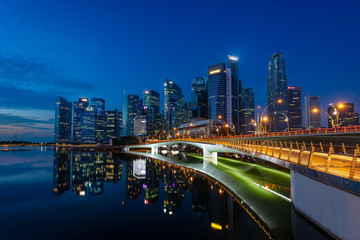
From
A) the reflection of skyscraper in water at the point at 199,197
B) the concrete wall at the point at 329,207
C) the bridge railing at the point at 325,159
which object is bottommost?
the reflection of skyscraper in water at the point at 199,197

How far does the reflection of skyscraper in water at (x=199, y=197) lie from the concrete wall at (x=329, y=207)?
956 centimetres

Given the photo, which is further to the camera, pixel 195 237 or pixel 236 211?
pixel 236 211

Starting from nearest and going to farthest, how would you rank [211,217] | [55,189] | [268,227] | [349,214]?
[349,214], [268,227], [211,217], [55,189]

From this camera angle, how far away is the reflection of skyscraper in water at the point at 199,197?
76.5 ft

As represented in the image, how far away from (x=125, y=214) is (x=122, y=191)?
11541mm

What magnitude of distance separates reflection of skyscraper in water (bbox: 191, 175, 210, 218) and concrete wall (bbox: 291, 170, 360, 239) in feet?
31.4

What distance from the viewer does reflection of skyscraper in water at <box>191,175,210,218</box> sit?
76.5ft

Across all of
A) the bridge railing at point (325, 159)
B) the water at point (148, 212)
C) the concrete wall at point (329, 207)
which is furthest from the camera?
the water at point (148, 212)

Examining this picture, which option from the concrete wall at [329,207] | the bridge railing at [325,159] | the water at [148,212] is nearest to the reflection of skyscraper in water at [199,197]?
the water at [148,212]

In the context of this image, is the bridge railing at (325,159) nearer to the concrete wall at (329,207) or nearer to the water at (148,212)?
the concrete wall at (329,207)

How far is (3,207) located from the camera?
2492 centimetres

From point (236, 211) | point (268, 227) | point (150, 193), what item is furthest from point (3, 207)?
point (268, 227)

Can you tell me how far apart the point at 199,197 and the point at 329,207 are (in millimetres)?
18515

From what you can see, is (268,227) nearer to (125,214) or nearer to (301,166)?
(301,166)
